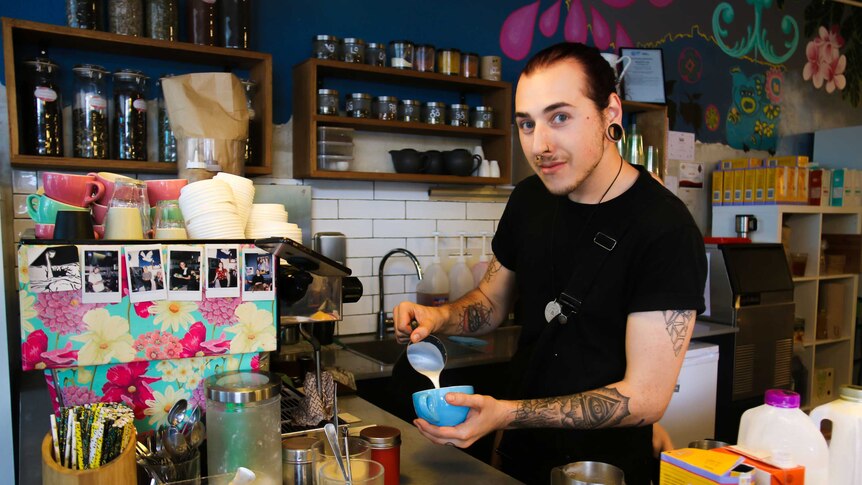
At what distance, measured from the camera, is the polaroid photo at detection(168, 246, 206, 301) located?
4.58 feet

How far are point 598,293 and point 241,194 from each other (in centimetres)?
100

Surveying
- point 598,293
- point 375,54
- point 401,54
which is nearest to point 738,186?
point 401,54

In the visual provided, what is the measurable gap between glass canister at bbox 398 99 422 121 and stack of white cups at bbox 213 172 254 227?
67.6 inches

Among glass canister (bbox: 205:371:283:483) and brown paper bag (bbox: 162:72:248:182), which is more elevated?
brown paper bag (bbox: 162:72:248:182)

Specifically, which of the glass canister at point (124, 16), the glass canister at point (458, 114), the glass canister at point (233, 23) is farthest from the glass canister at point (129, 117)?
the glass canister at point (458, 114)

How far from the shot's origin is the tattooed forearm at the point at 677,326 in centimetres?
165

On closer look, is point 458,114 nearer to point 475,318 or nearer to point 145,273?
point 475,318

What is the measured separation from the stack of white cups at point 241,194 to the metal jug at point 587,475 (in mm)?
952

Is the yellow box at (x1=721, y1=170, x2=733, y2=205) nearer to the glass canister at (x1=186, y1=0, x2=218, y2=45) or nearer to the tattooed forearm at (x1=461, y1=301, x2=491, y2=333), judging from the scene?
the tattooed forearm at (x1=461, y1=301, x2=491, y2=333)

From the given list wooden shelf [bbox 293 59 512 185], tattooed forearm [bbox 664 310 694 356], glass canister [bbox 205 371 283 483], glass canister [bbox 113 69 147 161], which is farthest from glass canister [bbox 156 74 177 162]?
tattooed forearm [bbox 664 310 694 356]

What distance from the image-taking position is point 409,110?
3.26 metres

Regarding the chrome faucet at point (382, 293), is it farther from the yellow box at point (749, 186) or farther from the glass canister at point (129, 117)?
the yellow box at point (749, 186)

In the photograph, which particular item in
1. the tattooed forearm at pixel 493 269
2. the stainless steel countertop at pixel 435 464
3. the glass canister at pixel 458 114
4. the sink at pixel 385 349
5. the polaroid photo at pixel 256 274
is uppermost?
the glass canister at pixel 458 114

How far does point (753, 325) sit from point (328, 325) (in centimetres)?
259
